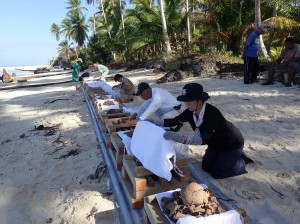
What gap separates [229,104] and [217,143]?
3.85 m

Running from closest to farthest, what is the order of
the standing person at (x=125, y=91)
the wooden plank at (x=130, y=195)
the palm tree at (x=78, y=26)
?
the wooden plank at (x=130, y=195) < the standing person at (x=125, y=91) < the palm tree at (x=78, y=26)

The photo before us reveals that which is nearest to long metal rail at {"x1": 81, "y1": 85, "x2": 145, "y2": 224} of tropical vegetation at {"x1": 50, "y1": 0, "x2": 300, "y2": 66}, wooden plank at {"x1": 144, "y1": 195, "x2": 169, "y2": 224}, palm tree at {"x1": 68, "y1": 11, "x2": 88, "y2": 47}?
wooden plank at {"x1": 144, "y1": 195, "x2": 169, "y2": 224}

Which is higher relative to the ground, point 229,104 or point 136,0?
point 136,0

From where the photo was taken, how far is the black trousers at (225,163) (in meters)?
3.42

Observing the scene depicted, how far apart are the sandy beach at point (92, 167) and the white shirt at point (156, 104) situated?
2.40ft

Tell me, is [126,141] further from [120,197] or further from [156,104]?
[156,104]

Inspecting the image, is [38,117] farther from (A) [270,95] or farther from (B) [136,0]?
(B) [136,0]

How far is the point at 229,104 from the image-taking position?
696 centimetres

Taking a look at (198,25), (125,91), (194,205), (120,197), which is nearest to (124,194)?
(120,197)

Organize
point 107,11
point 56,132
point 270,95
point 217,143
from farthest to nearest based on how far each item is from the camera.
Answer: point 107,11
point 270,95
point 56,132
point 217,143

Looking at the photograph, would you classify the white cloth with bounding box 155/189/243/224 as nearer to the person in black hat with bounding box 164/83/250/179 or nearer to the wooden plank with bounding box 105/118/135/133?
the person in black hat with bounding box 164/83/250/179

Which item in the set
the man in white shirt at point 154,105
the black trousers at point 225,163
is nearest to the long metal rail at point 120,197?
the man in white shirt at point 154,105

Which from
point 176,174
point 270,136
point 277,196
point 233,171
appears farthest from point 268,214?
point 270,136

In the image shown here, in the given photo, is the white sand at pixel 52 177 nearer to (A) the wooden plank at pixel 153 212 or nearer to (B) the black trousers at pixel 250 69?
(A) the wooden plank at pixel 153 212
